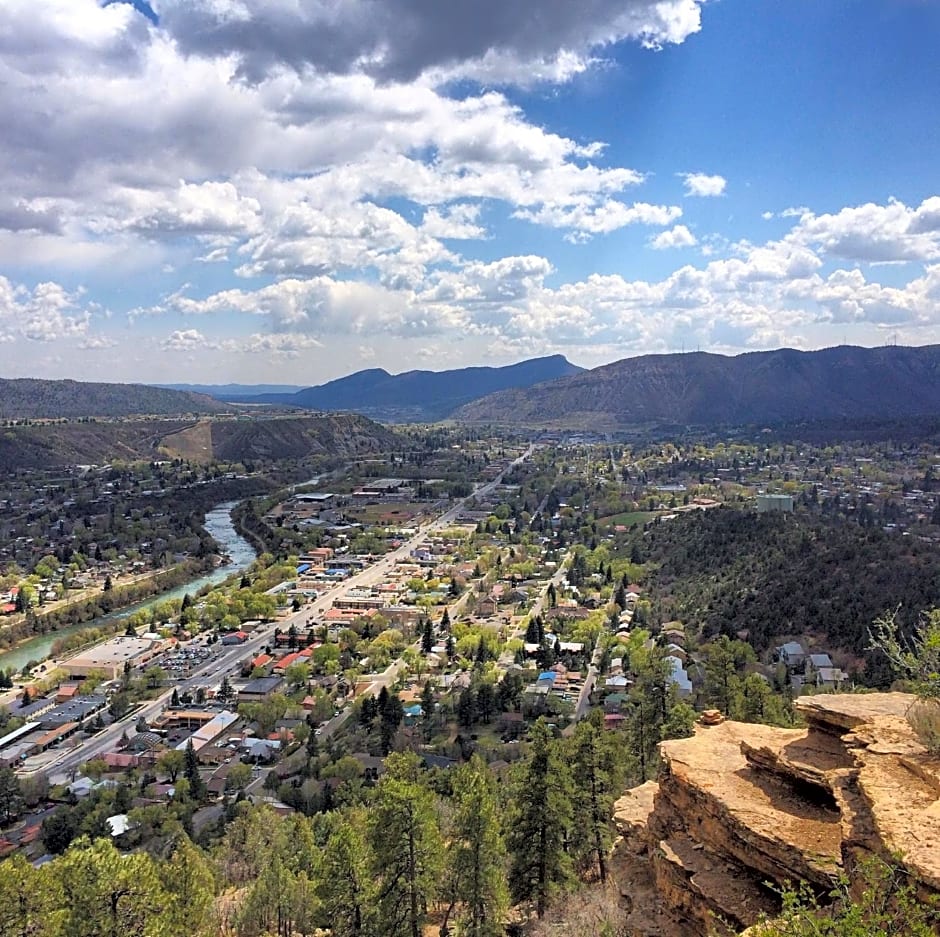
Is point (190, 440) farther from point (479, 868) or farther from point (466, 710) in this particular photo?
point (479, 868)

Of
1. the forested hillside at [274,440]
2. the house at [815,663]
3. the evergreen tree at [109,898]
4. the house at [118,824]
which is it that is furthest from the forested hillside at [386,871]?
the forested hillside at [274,440]

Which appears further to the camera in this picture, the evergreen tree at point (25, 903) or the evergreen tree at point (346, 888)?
the evergreen tree at point (346, 888)

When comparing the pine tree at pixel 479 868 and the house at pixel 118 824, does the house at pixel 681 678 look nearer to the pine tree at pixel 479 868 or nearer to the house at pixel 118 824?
the pine tree at pixel 479 868

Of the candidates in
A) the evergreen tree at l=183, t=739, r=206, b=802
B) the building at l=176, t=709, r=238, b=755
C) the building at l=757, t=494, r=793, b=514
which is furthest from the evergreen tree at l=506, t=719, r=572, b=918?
the building at l=757, t=494, r=793, b=514

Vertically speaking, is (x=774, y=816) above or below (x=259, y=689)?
above

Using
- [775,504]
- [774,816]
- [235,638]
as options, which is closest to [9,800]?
[235,638]

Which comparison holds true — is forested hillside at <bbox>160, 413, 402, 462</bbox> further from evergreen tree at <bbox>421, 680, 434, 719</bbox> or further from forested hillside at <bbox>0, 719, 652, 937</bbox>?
forested hillside at <bbox>0, 719, 652, 937</bbox>
